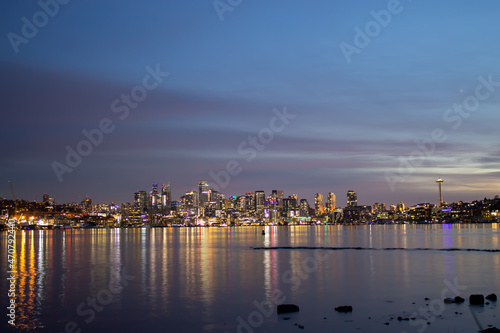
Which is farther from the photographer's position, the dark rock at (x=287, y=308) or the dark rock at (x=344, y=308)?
the dark rock at (x=344, y=308)

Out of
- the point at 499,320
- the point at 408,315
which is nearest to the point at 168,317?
the point at 408,315

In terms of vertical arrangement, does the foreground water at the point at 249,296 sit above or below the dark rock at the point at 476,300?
below
